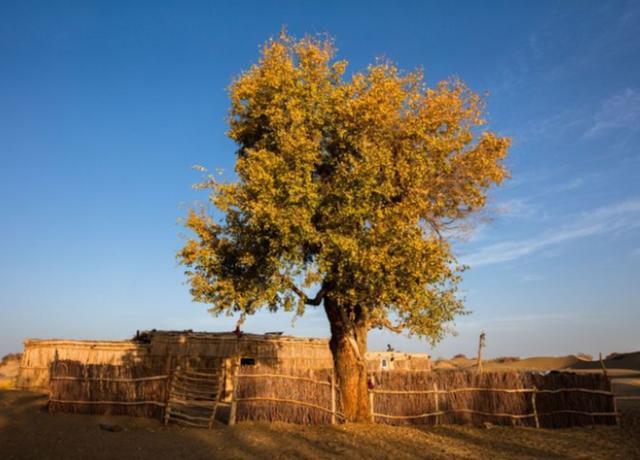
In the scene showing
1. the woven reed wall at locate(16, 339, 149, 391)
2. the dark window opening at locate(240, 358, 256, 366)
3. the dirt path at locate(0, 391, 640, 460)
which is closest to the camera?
the dirt path at locate(0, 391, 640, 460)

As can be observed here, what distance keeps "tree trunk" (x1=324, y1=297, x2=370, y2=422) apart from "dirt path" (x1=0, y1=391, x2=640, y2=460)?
946mm

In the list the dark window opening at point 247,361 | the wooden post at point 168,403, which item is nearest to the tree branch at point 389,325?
the wooden post at point 168,403

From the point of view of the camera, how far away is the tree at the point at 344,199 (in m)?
16.7

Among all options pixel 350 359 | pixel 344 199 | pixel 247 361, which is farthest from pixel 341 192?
pixel 247 361

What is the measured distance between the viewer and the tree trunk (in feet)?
61.9

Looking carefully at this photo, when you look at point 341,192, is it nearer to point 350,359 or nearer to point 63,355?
point 350,359

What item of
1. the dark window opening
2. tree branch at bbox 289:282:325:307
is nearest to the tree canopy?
tree branch at bbox 289:282:325:307

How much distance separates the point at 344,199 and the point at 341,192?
0.81ft

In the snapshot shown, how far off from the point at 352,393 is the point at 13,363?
35.7 meters

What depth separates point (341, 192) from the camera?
17078 millimetres

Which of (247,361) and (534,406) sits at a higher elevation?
(247,361)

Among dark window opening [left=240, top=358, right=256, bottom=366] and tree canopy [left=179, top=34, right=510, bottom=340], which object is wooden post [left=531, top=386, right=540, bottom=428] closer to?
tree canopy [left=179, top=34, right=510, bottom=340]

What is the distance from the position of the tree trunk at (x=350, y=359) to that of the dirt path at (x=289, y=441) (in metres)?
0.95

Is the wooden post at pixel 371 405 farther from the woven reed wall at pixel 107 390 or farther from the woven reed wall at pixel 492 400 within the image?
the woven reed wall at pixel 107 390
